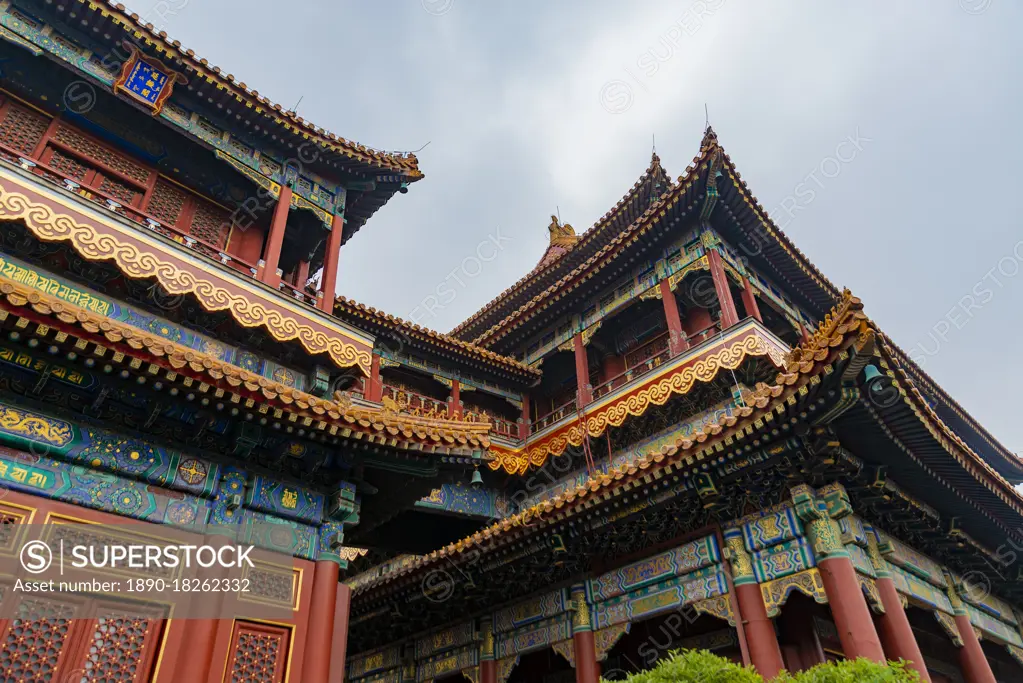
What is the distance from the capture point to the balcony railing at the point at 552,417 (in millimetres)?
15609

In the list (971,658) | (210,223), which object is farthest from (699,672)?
(210,223)

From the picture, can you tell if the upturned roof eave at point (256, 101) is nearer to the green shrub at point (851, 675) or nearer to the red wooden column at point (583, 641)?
the red wooden column at point (583, 641)

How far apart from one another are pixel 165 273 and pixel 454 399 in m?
8.22

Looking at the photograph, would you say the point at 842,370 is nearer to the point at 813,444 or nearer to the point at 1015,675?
the point at 813,444

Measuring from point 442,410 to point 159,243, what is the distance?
26.5 ft

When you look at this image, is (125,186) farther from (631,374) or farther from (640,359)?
(640,359)

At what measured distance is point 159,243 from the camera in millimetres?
8164

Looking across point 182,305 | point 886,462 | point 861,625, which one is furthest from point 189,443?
point 886,462

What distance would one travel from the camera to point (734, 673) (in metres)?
5.29

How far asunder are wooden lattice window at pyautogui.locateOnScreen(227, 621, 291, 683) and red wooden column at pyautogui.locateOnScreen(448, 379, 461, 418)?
27.3 ft

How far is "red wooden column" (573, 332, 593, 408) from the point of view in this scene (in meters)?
14.7

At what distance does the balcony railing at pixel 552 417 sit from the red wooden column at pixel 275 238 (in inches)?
303

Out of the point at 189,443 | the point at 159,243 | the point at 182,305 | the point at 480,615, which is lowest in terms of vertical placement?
the point at 480,615

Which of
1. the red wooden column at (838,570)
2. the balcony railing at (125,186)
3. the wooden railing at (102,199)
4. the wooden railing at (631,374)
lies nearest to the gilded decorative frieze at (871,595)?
the red wooden column at (838,570)
